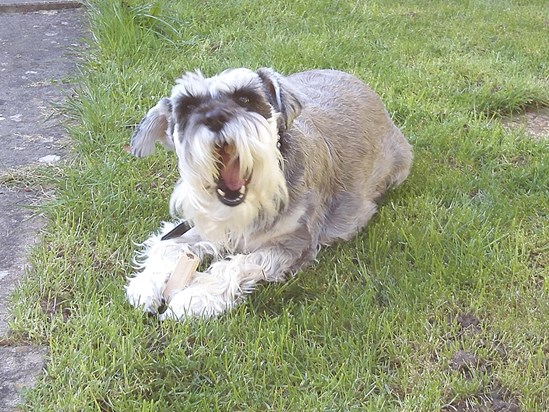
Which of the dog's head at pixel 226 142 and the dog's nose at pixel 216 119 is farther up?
the dog's nose at pixel 216 119

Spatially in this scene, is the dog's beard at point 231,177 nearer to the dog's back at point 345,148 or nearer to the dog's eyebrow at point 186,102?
the dog's eyebrow at point 186,102

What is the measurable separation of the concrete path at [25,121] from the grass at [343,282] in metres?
0.09

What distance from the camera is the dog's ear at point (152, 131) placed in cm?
313

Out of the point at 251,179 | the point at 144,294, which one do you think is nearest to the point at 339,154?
the point at 251,179

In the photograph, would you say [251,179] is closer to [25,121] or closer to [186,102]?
[186,102]

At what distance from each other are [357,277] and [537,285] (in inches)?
32.3

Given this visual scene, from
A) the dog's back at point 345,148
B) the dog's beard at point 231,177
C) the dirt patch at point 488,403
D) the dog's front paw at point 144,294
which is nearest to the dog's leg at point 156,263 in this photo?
the dog's front paw at point 144,294

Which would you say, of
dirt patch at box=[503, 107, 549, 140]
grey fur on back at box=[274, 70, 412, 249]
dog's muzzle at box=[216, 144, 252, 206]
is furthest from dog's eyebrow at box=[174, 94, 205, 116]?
dirt patch at box=[503, 107, 549, 140]

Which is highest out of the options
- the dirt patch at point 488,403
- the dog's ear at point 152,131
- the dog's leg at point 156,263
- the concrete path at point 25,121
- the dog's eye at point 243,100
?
the dog's eye at point 243,100

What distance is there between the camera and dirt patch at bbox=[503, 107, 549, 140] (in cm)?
480

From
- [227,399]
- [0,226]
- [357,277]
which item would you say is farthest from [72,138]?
[227,399]

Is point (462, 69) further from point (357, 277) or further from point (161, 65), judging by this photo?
point (357, 277)

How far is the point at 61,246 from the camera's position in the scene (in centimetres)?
334

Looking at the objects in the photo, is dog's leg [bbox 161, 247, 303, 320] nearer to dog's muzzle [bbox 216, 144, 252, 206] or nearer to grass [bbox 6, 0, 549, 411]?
grass [bbox 6, 0, 549, 411]
